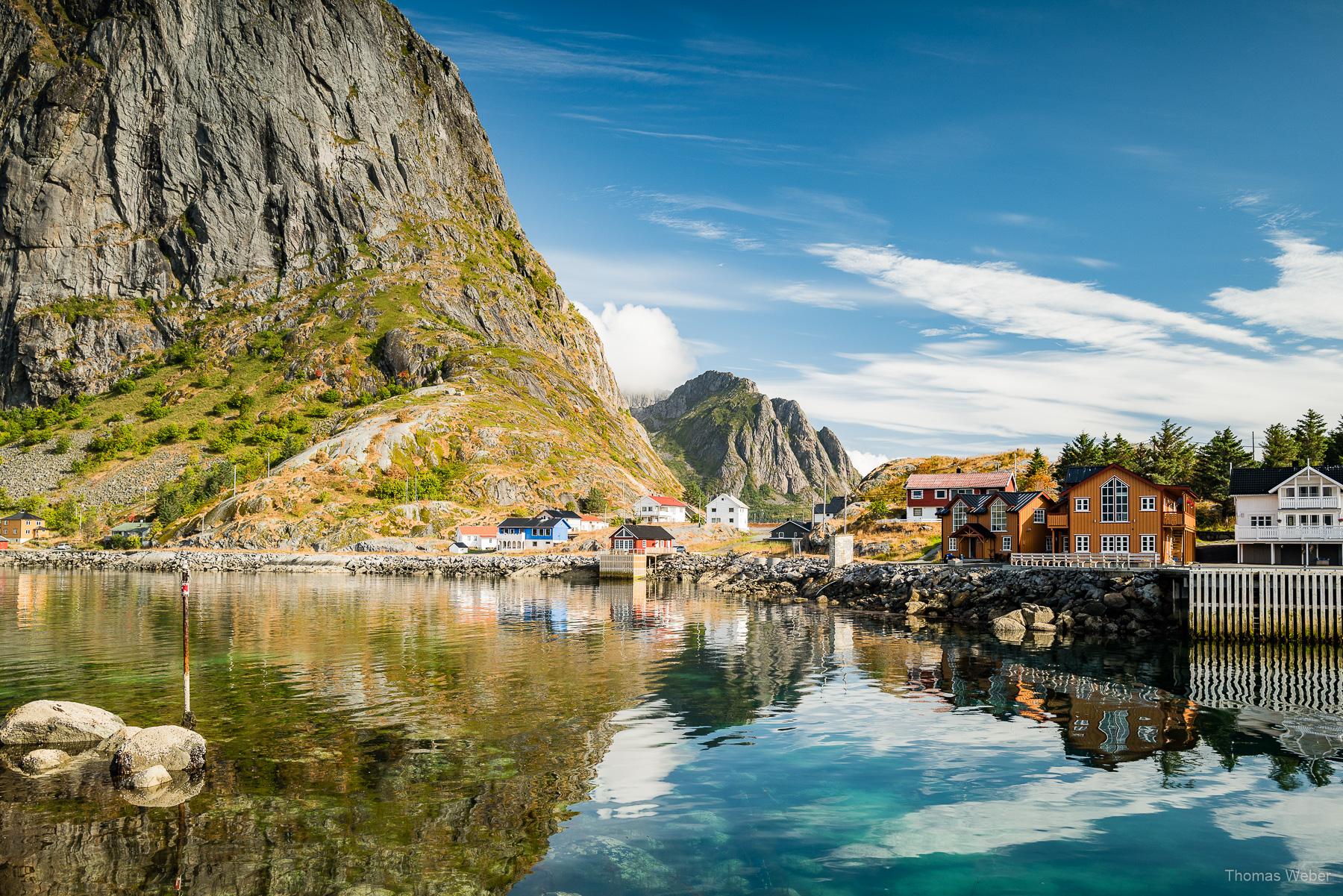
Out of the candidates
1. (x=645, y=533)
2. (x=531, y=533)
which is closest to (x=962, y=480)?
(x=645, y=533)

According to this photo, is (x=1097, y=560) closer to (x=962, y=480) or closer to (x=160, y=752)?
(x=962, y=480)

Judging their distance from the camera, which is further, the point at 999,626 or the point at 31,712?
the point at 999,626

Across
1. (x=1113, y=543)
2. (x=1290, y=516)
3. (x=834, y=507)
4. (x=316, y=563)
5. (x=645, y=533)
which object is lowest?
(x=316, y=563)

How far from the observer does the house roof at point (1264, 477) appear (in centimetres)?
6669

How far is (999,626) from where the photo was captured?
56.1 m

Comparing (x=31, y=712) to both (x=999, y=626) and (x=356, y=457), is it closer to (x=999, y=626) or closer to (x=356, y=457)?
(x=999, y=626)

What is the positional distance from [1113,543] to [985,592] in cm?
1705

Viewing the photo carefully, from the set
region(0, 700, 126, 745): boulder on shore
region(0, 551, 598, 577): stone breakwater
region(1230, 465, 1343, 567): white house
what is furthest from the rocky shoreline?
region(0, 700, 126, 745): boulder on shore

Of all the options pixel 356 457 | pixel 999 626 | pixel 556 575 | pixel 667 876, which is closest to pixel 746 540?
pixel 556 575

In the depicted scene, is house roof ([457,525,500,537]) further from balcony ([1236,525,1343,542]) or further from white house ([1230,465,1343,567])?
balcony ([1236,525,1343,542])

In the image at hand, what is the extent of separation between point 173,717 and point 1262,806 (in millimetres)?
35130

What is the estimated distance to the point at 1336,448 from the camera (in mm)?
110688

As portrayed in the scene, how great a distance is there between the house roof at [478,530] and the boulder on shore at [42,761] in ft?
434

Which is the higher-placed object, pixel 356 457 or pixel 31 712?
pixel 356 457
